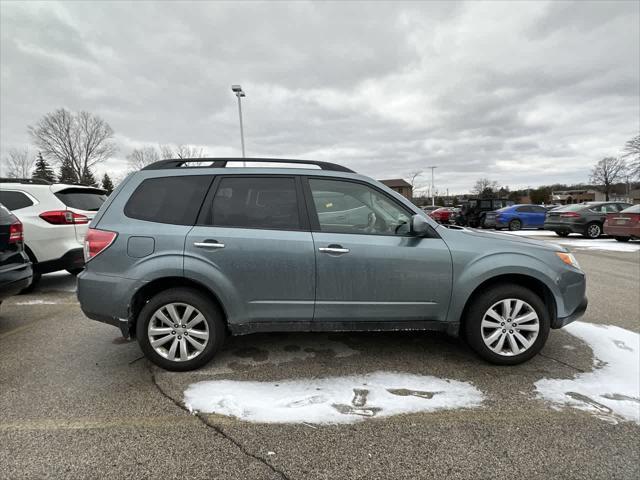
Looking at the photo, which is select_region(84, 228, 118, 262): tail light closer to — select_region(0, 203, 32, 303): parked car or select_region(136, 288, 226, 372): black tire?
select_region(136, 288, 226, 372): black tire

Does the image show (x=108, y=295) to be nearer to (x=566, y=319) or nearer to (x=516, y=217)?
(x=566, y=319)

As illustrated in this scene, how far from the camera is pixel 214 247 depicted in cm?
277

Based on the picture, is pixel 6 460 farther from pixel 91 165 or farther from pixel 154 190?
Answer: pixel 91 165

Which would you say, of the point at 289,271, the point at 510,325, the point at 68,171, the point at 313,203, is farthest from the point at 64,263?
the point at 68,171

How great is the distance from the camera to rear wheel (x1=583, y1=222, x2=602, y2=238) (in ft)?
41.8

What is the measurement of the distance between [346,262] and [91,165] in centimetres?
4810

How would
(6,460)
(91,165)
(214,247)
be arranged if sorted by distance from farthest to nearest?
(91,165), (214,247), (6,460)

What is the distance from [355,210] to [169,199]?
1.64m

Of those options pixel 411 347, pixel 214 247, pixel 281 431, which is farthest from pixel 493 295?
pixel 214 247

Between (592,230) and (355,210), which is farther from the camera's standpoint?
(592,230)

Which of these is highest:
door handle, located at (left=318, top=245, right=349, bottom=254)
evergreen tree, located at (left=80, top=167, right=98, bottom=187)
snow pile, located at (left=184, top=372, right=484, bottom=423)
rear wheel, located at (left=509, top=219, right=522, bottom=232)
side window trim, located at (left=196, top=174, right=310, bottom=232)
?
evergreen tree, located at (left=80, top=167, right=98, bottom=187)

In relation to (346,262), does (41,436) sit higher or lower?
lower

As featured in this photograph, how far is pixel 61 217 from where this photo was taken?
5242 millimetres

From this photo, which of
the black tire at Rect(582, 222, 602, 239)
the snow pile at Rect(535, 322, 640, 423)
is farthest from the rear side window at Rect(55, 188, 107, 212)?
the black tire at Rect(582, 222, 602, 239)
